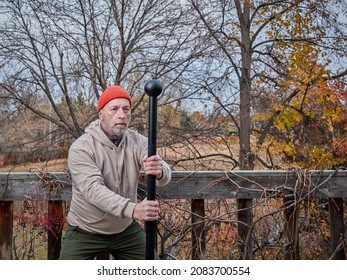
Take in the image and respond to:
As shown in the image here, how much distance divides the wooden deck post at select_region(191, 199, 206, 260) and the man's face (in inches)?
31.9

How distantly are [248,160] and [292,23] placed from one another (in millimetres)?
2592

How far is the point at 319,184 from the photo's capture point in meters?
2.78

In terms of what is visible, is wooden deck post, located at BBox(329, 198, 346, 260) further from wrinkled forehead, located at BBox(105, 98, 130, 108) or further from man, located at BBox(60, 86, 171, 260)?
wrinkled forehead, located at BBox(105, 98, 130, 108)

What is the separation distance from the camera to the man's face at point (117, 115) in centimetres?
229

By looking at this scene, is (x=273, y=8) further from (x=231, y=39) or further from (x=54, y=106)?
(x=54, y=106)

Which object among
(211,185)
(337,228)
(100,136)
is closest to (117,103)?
(100,136)

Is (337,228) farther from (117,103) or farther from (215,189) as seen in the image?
(117,103)

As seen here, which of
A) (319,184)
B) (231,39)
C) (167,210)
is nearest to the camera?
(319,184)

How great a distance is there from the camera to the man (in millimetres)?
2201

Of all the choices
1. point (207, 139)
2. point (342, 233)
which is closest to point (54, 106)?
point (207, 139)

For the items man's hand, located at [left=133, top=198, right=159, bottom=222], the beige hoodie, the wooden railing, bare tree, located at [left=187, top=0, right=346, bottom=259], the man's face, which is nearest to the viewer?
man's hand, located at [left=133, top=198, right=159, bottom=222]

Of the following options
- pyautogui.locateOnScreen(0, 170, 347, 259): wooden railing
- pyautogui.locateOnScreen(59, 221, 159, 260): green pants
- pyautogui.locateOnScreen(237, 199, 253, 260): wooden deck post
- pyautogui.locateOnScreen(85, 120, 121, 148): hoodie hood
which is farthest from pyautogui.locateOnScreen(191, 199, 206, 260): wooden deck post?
pyautogui.locateOnScreen(85, 120, 121, 148): hoodie hood

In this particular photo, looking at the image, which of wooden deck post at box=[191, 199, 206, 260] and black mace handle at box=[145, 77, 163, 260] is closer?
black mace handle at box=[145, 77, 163, 260]

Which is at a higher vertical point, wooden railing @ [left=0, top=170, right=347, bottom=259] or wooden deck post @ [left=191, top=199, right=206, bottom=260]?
wooden railing @ [left=0, top=170, right=347, bottom=259]
